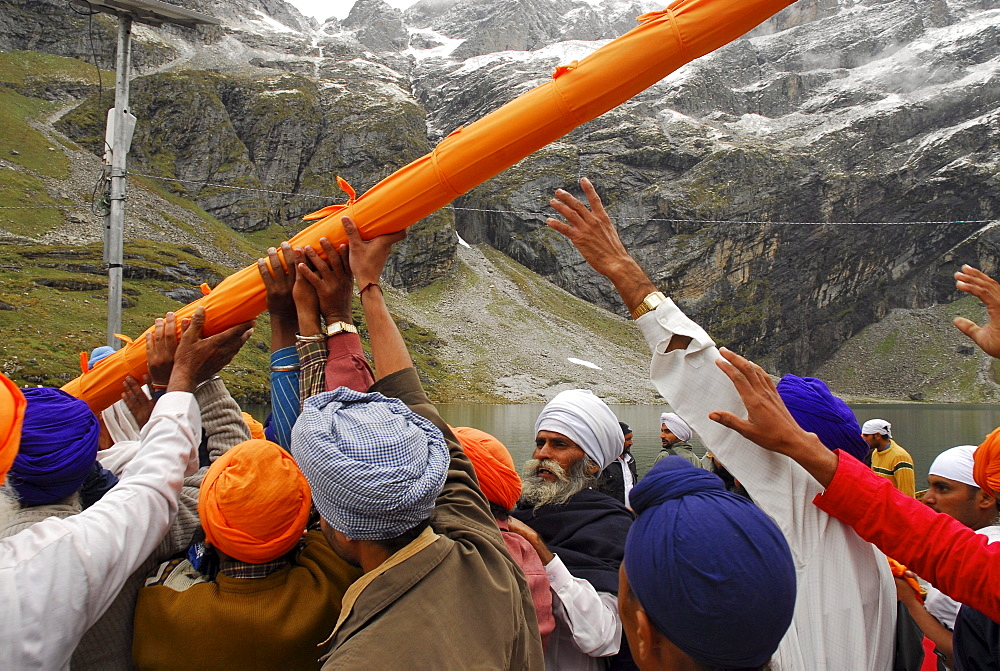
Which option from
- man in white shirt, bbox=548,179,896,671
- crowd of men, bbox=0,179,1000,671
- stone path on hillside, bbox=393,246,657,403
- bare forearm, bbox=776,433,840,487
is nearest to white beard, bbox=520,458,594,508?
crowd of men, bbox=0,179,1000,671

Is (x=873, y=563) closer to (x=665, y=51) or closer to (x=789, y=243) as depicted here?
(x=665, y=51)

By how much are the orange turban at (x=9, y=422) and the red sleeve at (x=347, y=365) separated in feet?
3.03

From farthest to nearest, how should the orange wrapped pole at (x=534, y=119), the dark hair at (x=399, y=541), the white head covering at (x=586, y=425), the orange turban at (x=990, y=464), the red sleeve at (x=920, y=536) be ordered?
the white head covering at (x=586, y=425) < the orange turban at (x=990, y=464) < the orange wrapped pole at (x=534, y=119) < the red sleeve at (x=920, y=536) < the dark hair at (x=399, y=541)

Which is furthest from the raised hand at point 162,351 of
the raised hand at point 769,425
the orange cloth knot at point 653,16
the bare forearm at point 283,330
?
the orange cloth knot at point 653,16

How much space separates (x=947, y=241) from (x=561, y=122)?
144m

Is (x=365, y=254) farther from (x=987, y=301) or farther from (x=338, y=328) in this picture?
(x=987, y=301)

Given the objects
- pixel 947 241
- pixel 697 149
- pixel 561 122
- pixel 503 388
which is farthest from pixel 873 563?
pixel 947 241

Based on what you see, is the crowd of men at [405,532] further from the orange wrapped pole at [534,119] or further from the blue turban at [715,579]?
the orange wrapped pole at [534,119]

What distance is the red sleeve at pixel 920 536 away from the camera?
1.94 metres

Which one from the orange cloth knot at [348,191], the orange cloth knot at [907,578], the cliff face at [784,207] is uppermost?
the orange cloth knot at [348,191]

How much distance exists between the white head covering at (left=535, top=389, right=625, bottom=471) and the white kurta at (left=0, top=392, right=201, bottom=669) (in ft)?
7.04

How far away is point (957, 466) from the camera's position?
14.1 ft

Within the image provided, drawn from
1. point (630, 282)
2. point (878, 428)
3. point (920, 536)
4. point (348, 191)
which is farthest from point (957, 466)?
Answer: point (878, 428)

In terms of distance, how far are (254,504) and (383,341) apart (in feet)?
2.39
